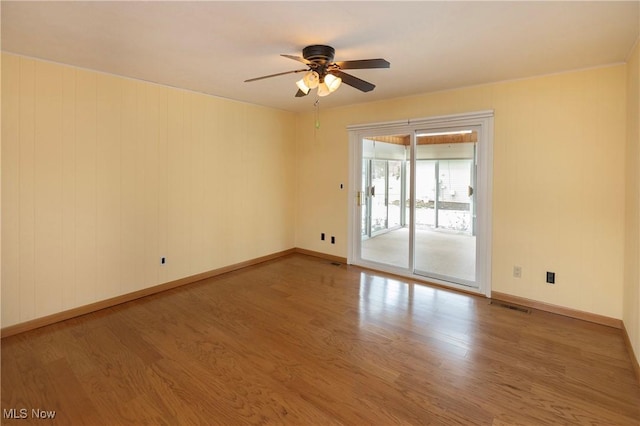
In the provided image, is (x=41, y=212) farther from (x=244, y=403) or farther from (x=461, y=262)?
(x=461, y=262)

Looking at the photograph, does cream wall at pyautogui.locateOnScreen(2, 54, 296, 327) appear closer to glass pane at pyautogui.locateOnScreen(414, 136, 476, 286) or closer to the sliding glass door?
the sliding glass door

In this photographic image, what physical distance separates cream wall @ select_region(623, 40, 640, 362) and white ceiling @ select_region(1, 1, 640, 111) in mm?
309

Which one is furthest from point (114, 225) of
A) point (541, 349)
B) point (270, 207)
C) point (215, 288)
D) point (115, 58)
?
point (541, 349)

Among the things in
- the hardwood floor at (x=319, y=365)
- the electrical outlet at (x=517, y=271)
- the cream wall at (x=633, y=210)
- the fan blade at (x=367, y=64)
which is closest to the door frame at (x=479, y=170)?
the electrical outlet at (x=517, y=271)

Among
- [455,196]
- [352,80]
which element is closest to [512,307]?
[455,196]

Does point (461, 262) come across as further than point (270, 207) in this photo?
No

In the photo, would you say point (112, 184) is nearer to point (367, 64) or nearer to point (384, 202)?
point (367, 64)

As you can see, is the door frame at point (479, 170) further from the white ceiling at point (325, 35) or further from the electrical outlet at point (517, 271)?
the white ceiling at point (325, 35)

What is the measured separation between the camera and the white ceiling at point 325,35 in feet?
6.83

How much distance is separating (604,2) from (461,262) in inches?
135

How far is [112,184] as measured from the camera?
350 centimetres

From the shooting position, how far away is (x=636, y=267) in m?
2.51

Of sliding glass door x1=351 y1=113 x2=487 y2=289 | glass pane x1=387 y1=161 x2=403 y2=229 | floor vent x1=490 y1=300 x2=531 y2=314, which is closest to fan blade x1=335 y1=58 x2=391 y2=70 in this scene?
sliding glass door x1=351 y1=113 x2=487 y2=289

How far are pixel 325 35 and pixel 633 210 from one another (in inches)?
114
